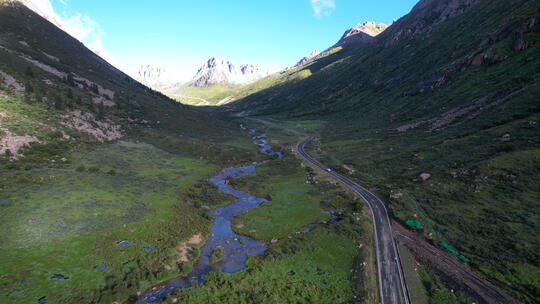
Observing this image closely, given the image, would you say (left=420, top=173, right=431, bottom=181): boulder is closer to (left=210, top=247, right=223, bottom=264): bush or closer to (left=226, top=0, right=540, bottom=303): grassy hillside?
(left=226, top=0, right=540, bottom=303): grassy hillside

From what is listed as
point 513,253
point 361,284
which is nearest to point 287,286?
point 361,284

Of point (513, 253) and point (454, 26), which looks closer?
point (513, 253)

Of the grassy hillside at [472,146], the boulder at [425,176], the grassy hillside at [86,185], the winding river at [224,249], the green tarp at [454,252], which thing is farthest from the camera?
the boulder at [425,176]

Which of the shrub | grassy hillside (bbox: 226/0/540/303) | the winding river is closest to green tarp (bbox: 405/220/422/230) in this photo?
grassy hillside (bbox: 226/0/540/303)

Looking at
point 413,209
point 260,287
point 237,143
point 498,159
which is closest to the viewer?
point 260,287

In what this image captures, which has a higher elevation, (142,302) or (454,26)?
(454,26)

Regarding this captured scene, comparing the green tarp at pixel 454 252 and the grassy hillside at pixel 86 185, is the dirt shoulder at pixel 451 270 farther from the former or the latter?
the grassy hillside at pixel 86 185

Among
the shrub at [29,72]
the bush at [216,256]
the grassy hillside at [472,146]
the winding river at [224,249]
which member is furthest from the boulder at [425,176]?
the shrub at [29,72]

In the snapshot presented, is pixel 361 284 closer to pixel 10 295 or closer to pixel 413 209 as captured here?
pixel 413 209
